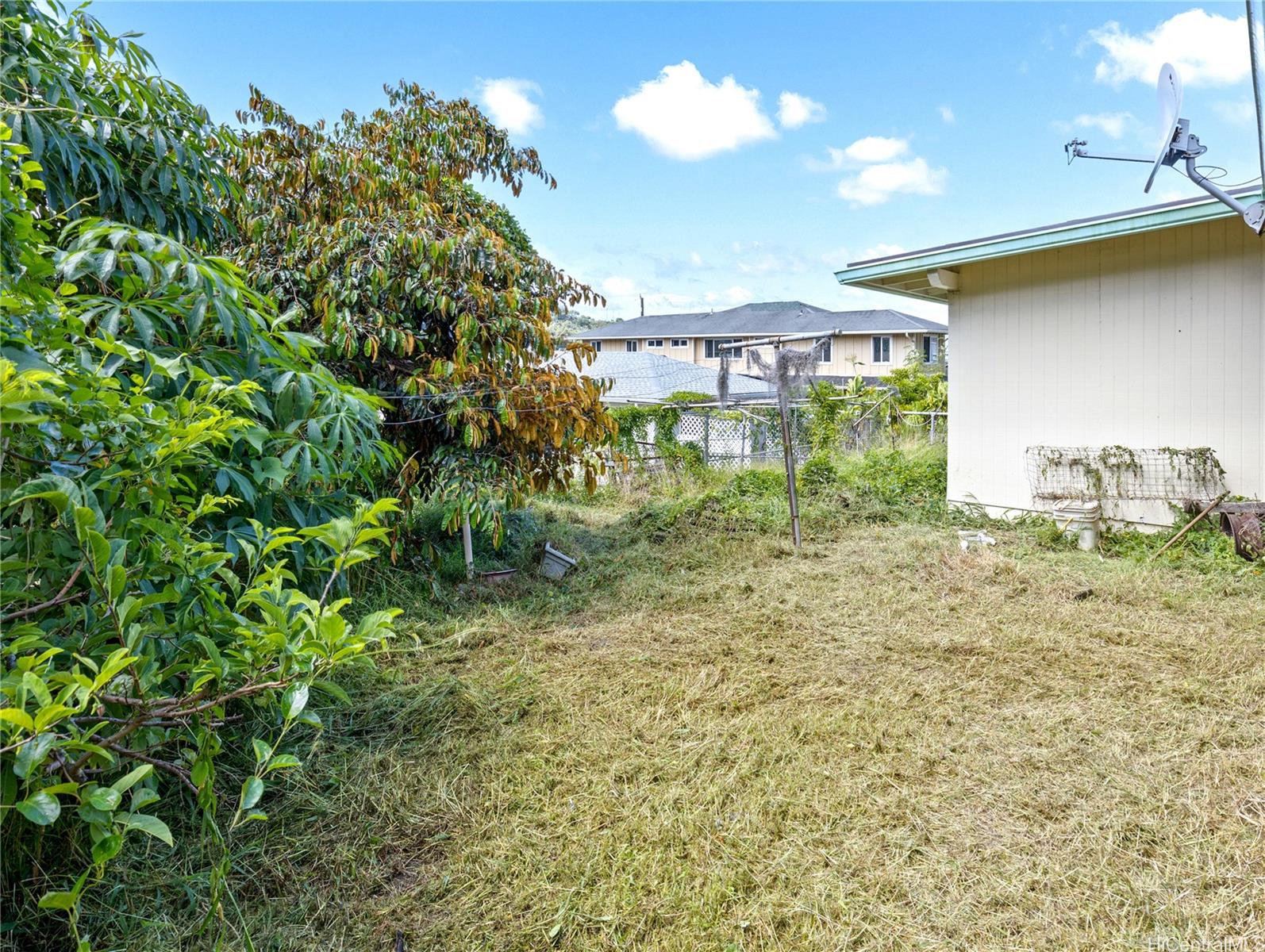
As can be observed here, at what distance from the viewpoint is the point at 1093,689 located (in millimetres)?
2812

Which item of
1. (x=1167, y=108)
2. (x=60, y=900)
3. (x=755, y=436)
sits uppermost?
(x=1167, y=108)

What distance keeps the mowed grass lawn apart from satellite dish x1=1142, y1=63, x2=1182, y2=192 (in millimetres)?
2611

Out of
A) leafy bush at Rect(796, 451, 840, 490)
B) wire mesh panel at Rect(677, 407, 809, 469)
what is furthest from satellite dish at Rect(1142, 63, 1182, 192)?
wire mesh panel at Rect(677, 407, 809, 469)

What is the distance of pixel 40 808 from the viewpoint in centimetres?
94

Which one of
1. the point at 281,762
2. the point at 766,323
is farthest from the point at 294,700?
the point at 766,323

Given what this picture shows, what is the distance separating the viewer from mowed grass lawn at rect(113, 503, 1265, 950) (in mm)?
1631

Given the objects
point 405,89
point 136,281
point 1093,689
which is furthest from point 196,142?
point 1093,689

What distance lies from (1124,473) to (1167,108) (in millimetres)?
2503

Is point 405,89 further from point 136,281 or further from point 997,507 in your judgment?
point 997,507

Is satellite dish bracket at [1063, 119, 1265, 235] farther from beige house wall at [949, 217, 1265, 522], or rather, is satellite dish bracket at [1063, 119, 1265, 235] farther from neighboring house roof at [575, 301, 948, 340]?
neighboring house roof at [575, 301, 948, 340]

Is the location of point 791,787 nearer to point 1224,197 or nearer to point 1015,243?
point 1224,197

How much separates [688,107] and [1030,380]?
4562 millimetres

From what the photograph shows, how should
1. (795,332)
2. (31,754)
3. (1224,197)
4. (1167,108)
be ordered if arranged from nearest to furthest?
(31,754)
(1224,197)
(1167,108)
(795,332)

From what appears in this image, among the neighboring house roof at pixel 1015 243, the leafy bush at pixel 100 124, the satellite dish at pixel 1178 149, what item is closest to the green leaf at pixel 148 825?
the leafy bush at pixel 100 124
